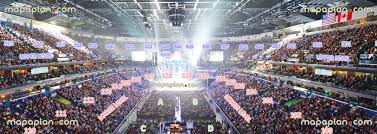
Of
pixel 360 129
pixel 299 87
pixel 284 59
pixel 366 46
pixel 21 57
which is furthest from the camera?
pixel 284 59

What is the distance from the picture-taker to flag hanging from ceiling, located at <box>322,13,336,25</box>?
3333 cm

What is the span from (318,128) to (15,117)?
21783 mm

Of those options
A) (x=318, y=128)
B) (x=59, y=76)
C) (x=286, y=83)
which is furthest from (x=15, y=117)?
(x=286, y=83)

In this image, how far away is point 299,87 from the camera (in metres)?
29.3

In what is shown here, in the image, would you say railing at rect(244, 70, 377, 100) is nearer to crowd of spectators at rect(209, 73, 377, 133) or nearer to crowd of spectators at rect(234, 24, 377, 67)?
crowd of spectators at rect(209, 73, 377, 133)

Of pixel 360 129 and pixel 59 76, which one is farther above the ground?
pixel 59 76

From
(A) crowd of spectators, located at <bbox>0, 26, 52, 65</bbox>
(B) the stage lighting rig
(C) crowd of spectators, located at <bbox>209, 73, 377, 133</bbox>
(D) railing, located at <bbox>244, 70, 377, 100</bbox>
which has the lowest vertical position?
(C) crowd of spectators, located at <bbox>209, 73, 377, 133</bbox>

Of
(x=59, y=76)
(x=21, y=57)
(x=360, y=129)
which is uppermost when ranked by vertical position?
(x=21, y=57)

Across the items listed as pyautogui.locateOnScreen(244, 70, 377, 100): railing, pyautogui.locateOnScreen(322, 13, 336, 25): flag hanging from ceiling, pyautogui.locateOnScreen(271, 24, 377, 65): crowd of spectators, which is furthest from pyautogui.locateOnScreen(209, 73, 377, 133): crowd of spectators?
pyautogui.locateOnScreen(322, 13, 336, 25): flag hanging from ceiling

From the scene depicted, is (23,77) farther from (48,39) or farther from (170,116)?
(170,116)

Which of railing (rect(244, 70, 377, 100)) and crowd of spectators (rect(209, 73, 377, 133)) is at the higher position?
railing (rect(244, 70, 377, 100))

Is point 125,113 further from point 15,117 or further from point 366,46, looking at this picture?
point 366,46

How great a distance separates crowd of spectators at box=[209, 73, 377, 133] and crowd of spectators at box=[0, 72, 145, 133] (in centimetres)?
1257

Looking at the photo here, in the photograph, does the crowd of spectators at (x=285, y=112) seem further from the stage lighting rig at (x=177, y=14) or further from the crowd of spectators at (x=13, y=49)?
the crowd of spectators at (x=13, y=49)
